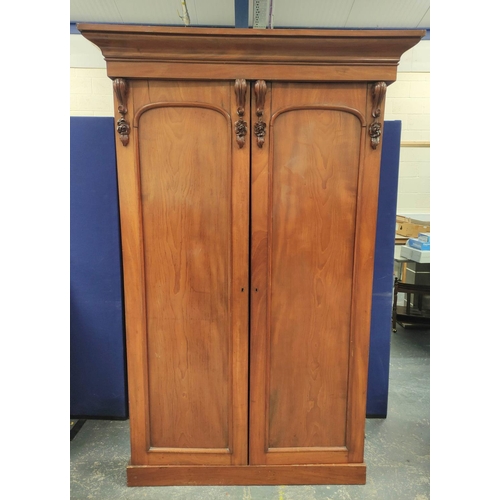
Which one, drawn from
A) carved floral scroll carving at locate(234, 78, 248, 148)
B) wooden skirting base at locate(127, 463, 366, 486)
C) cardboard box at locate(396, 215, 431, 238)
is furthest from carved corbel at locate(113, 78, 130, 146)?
cardboard box at locate(396, 215, 431, 238)

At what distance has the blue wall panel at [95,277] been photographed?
2.00 meters

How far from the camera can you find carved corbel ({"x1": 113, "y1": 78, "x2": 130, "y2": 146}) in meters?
1.46

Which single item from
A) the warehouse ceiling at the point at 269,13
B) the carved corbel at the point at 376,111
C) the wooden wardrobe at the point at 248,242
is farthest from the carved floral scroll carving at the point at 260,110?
the warehouse ceiling at the point at 269,13

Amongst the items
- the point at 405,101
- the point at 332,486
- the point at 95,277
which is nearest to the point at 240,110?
the point at 95,277

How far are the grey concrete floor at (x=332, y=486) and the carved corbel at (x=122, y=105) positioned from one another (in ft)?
5.77

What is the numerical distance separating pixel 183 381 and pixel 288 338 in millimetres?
583

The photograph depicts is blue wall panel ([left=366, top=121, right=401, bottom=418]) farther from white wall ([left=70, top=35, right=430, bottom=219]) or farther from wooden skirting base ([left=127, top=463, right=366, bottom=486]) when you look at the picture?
white wall ([left=70, top=35, right=430, bottom=219])

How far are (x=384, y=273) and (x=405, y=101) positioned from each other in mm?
2647

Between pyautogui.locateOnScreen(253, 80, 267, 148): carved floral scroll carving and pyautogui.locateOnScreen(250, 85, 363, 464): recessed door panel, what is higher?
Answer: pyautogui.locateOnScreen(253, 80, 267, 148): carved floral scroll carving

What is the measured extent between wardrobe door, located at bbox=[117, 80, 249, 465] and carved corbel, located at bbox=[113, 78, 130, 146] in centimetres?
3

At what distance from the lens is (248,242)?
1.59 m

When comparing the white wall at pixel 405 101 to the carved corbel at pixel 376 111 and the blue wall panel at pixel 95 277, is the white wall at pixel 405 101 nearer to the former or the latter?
the blue wall panel at pixel 95 277

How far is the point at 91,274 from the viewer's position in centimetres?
212

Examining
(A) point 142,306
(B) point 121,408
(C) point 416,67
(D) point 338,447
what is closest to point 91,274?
(A) point 142,306
